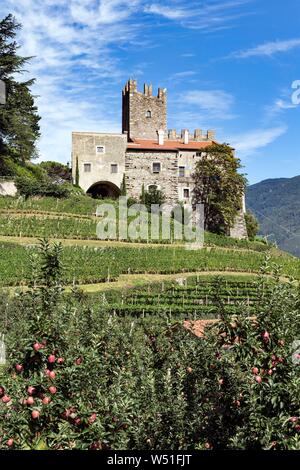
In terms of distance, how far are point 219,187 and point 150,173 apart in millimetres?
5755

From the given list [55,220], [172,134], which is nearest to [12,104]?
[55,220]

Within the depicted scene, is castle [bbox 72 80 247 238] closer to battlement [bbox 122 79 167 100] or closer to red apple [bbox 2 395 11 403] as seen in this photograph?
battlement [bbox 122 79 167 100]

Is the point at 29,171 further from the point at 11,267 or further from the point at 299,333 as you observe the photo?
the point at 299,333

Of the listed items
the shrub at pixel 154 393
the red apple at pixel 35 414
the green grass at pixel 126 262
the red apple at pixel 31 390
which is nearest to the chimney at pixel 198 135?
the green grass at pixel 126 262

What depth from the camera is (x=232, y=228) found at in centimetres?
5006

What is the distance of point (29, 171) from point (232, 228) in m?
17.2

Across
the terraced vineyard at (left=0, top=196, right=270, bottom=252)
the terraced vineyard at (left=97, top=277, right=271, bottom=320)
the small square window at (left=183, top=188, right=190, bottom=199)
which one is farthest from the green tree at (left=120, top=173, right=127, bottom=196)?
the terraced vineyard at (left=97, top=277, right=271, bottom=320)

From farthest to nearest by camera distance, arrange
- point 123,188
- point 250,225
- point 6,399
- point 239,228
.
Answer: point 250,225, point 239,228, point 123,188, point 6,399

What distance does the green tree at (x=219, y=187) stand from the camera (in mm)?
48625

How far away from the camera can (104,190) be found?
170 ft

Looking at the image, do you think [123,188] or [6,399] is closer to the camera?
[6,399]

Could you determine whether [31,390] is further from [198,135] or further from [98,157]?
[198,135]

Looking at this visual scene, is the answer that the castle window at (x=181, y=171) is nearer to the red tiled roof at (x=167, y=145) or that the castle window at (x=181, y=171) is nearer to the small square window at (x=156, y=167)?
the red tiled roof at (x=167, y=145)
